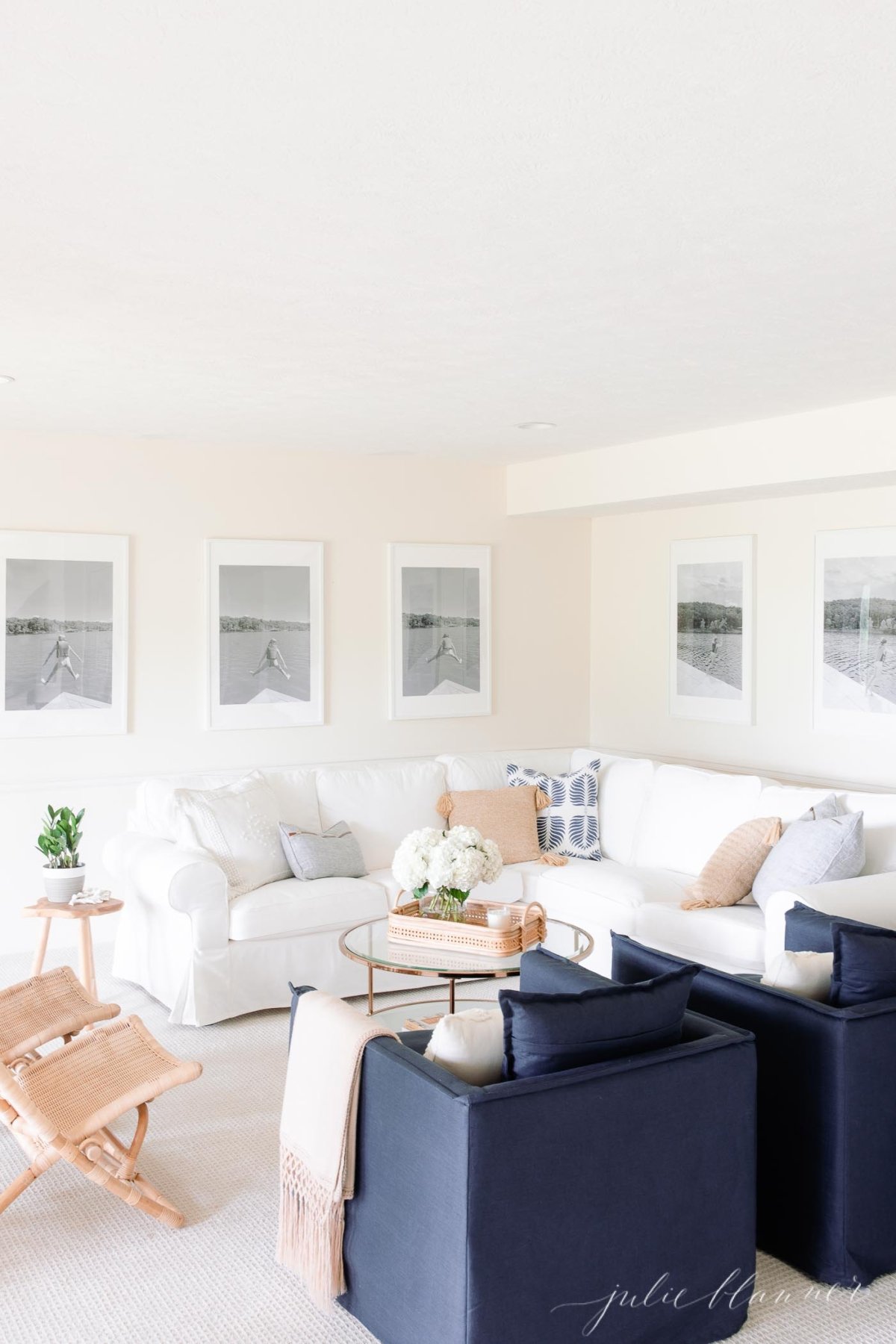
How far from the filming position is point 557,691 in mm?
7496

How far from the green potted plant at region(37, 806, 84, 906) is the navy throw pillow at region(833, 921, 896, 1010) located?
122 inches

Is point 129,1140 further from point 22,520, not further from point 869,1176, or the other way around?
point 22,520

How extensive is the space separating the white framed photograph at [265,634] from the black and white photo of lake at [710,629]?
2058 mm

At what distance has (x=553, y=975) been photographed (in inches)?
129

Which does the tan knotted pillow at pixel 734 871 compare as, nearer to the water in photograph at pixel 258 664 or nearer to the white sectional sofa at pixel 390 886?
the white sectional sofa at pixel 390 886

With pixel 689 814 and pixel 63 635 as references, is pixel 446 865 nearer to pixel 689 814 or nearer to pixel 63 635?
pixel 689 814

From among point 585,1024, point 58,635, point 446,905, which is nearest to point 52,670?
point 58,635

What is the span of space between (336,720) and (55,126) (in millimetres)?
4667

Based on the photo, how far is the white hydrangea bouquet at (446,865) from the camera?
13.8 feet

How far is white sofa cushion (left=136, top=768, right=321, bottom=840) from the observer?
536 centimetres

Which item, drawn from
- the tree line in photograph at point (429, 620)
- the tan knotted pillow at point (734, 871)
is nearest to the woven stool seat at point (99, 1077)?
the tan knotted pillow at point (734, 871)

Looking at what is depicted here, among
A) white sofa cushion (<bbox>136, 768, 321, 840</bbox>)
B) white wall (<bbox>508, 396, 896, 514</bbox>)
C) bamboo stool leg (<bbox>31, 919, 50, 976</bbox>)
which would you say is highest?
white wall (<bbox>508, 396, 896, 514</bbox>)

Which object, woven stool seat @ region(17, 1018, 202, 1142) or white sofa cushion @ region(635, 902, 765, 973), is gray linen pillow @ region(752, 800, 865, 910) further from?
woven stool seat @ region(17, 1018, 202, 1142)

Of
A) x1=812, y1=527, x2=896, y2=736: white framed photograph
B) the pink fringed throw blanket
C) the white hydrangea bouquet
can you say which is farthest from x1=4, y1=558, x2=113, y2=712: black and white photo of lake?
x1=812, y1=527, x2=896, y2=736: white framed photograph
